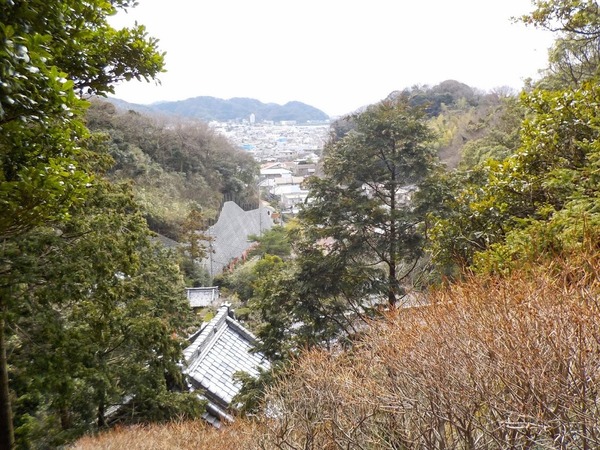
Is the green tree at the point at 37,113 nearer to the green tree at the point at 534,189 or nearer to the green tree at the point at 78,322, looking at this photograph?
the green tree at the point at 78,322

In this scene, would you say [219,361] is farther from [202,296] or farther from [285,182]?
[285,182]

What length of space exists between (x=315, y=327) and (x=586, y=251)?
15.7ft

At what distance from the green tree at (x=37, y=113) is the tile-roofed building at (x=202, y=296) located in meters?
15.9

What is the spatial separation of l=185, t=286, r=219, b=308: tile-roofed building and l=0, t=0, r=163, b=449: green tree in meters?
15.9

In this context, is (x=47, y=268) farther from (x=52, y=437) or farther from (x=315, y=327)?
(x=315, y=327)

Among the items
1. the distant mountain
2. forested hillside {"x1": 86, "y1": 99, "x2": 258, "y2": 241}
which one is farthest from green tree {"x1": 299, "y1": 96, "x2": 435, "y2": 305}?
the distant mountain

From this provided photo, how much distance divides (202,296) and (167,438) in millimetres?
14004

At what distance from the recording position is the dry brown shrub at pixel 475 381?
2.33m

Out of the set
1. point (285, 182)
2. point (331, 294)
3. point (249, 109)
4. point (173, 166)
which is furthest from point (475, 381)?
point (249, 109)

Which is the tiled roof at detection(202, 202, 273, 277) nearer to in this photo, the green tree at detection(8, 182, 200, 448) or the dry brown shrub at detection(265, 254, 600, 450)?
the green tree at detection(8, 182, 200, 448)

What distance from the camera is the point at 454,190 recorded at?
7777 mm

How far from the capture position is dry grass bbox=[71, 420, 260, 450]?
4.91 meters

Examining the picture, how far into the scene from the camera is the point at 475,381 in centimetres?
270

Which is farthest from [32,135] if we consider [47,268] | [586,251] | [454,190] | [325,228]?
[454,190]
